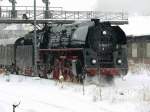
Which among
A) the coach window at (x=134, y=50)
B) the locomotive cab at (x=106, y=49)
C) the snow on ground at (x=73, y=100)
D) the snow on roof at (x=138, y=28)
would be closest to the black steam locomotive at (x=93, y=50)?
the locomotive cab at (x=106, y=49)

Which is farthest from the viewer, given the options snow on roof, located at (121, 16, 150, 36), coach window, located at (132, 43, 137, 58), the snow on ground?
snow on roof, located at (121, 16, 150, 36)

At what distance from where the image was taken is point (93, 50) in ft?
70.4

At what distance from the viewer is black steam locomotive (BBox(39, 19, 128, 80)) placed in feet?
69.1

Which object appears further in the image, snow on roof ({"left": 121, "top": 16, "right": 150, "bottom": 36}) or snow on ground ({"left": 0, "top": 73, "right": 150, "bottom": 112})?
snow on roof ({"left": 121, "top": 16, "right": 150, "bottom": 36})

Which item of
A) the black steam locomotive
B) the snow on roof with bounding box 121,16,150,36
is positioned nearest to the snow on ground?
the black steam locomotive

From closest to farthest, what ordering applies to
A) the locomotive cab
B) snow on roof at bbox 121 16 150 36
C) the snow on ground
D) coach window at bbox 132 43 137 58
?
the snow on ground, the locomotive cab, coach window at bbox 132 43 137 58, snow on roof at bbox 121 16 150 36

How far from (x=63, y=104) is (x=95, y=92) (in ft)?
9.50

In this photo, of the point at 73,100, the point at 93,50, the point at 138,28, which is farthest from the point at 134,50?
the point at 73,100

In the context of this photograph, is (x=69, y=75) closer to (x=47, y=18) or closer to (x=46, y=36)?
(x=46, y=36)

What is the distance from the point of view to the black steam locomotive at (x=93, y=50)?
21.1 metres

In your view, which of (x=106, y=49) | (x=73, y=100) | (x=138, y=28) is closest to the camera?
(x=73, y=100)

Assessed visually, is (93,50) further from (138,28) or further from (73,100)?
(138,28)

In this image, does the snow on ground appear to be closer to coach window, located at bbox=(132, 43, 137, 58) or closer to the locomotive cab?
the locomotive cab

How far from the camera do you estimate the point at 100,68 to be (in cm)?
2100
